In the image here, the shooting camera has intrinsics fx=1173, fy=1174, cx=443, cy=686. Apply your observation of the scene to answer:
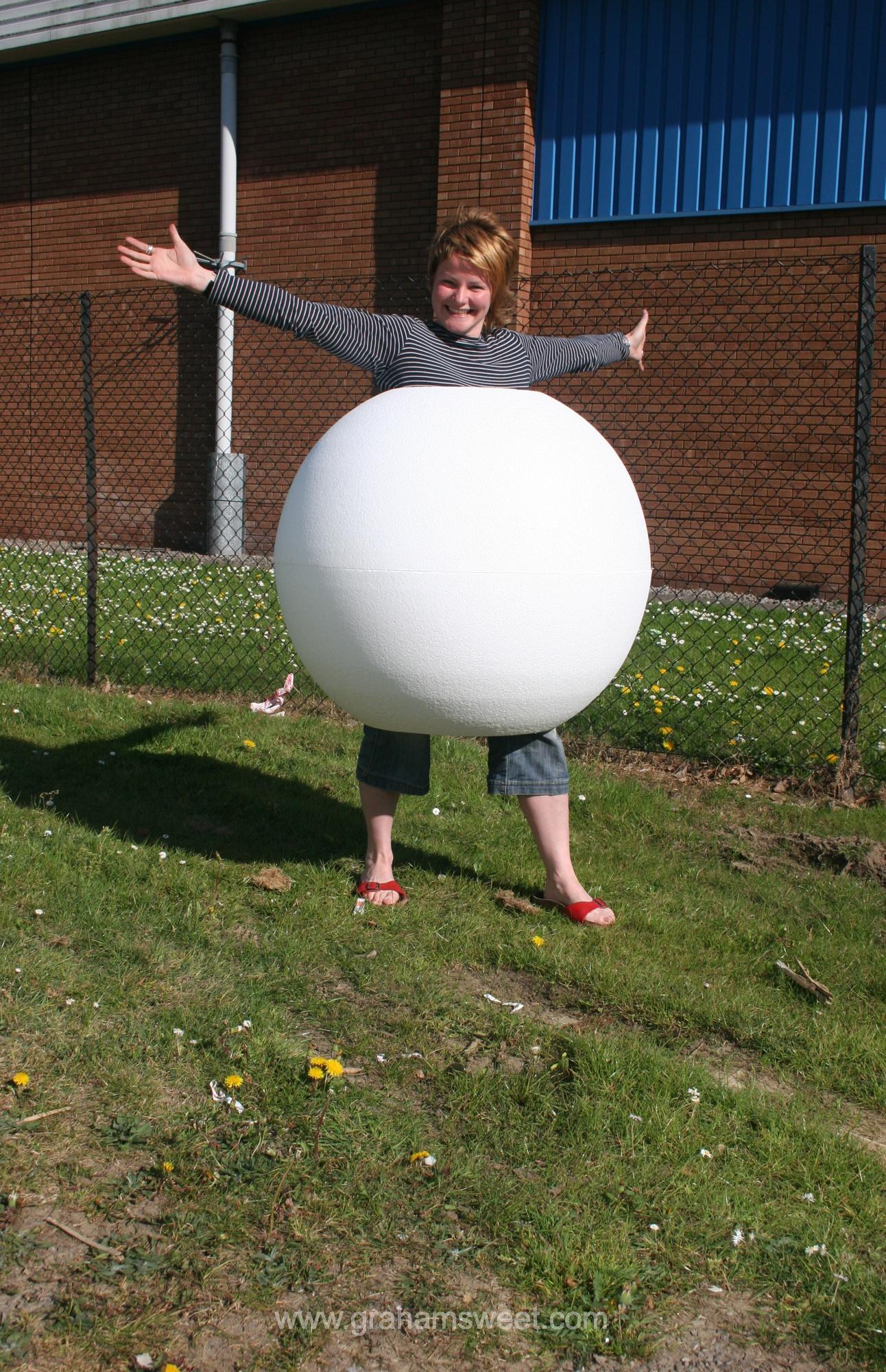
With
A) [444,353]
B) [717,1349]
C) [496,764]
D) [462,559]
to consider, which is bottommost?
[717,1349]

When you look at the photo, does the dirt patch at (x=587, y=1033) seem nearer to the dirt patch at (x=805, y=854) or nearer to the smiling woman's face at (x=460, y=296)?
the dirt patch at (x=805, y=854)

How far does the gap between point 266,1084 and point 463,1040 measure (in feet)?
1.68

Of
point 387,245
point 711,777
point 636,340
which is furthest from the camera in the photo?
point 387,245

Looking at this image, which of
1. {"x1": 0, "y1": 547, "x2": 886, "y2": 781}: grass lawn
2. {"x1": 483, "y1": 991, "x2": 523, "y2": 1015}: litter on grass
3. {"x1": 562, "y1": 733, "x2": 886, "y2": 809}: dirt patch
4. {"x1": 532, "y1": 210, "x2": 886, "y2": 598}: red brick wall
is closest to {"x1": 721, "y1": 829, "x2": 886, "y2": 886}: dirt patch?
{"x1": 562, "y1": 733, "x2": 886, "y2": 809}: dirt patch

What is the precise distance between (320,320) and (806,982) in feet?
7.32

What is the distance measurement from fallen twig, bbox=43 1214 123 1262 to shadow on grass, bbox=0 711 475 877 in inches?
71.3

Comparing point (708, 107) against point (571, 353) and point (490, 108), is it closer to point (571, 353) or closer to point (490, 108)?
point (490, 108)

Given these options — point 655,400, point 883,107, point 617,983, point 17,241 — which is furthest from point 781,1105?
point 17,241

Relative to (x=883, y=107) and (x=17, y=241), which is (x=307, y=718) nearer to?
(x=883, y=107)

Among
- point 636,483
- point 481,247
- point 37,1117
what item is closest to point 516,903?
point 37,1117

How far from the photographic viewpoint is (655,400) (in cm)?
1097

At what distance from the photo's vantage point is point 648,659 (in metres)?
7.01

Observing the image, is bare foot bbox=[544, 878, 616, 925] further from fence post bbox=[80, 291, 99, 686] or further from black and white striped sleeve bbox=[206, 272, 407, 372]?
fence post bbox=[80, 291, 99, 686]

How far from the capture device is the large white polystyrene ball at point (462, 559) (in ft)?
8.91
